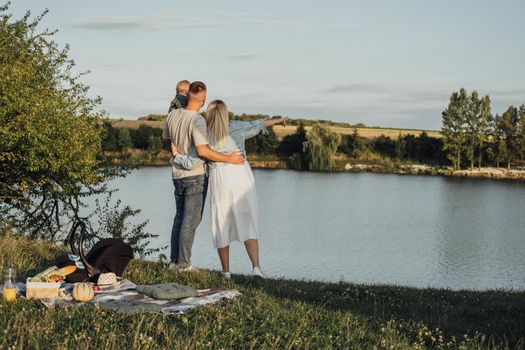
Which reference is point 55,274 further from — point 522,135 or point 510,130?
point 510,130

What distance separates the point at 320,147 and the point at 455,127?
18124mm

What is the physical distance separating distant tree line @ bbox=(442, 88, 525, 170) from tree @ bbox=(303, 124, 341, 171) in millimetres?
14477

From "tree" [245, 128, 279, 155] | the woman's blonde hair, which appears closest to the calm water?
the woman's blonde hair

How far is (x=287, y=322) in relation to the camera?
593 centimetres

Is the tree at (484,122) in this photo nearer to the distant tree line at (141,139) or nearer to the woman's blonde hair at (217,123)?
the distant tree line at (141,139)

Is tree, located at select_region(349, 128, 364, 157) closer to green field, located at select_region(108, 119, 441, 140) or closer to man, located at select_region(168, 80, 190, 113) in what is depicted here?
green field, located at select_region(108, 119, 441, 140)

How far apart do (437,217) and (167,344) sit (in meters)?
34.8

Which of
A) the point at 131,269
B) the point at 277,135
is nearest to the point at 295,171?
the point at 277,135

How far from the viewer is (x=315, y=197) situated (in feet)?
149

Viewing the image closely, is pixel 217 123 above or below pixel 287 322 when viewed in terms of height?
above

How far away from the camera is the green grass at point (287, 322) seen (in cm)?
522

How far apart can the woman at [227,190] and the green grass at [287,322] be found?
74 centimetres

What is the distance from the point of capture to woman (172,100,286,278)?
8688 millimetres

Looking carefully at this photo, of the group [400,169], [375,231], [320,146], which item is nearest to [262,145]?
[320,146]
